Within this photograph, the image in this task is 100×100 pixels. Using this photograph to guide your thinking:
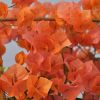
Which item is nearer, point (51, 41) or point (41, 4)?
point (51, 41)

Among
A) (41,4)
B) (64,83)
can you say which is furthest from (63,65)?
(41,4)

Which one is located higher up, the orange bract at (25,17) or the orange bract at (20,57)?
the orange bract at (25,17)

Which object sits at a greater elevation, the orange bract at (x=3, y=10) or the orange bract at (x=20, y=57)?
the orange bract at (x=3, y=10)

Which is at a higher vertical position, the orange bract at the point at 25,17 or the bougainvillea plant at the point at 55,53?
the orange bract at the point at 25,17

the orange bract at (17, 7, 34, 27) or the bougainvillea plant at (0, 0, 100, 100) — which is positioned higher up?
the orange bract at (17, 7, 34, 27)

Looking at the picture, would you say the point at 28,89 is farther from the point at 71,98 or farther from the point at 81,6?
the point at 81,6

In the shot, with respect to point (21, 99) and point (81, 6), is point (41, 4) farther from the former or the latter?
point (21, 99)

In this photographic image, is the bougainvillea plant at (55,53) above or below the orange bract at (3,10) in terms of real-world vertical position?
below
